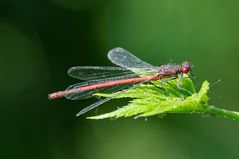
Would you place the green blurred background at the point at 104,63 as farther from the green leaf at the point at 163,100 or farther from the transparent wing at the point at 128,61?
the green leaf at the point at 163,100

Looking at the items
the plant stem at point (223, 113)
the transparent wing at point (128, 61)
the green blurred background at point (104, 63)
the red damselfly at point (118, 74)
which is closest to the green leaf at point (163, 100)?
the plant stem at point (223, 113)

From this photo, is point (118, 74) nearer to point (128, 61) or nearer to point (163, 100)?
point (128, 61)

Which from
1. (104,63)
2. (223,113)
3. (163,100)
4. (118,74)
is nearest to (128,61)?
(118,74)

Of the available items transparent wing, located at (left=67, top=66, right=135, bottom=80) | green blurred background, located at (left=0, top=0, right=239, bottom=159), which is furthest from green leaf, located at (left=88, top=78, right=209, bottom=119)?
green blurred background, located at (left=0, top=0, right=239, bottom=159)

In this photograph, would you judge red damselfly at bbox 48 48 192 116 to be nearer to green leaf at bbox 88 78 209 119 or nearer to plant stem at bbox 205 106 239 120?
green leaf at bbox 88 78 209 119
